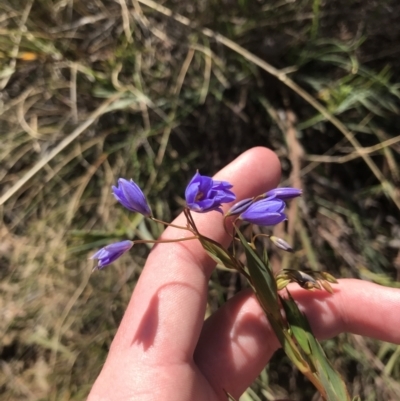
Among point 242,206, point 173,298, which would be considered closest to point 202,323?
point 173,298

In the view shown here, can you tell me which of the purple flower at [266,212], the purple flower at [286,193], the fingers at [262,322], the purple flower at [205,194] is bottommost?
the fingers at [262,322]

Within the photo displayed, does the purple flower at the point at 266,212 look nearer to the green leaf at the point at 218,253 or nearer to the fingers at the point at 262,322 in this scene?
the green leaf at the point at 218,253

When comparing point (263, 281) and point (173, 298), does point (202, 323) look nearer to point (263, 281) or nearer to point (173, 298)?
point (173, 298)

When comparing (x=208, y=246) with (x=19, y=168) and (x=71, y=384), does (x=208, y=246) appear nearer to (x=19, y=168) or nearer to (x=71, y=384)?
(x=71, y=384)

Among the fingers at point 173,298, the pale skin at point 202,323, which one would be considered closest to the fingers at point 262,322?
the pale skin at point 202,323

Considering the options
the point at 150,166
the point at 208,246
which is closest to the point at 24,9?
the point at 150,166

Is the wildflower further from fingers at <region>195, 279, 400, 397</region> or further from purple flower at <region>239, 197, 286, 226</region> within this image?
fingers at <region>195, 279, 400, 397</region>
